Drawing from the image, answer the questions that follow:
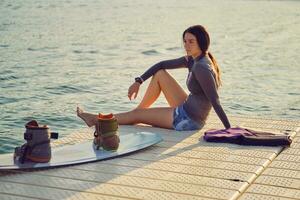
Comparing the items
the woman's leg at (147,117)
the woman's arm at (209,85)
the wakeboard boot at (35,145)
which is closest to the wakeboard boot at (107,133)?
the wakeboard boot at (35,145)

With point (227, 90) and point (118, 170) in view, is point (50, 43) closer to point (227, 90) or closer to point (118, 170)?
point (227, 90)

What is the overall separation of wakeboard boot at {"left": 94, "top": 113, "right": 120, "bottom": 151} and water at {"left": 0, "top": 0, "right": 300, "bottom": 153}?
162 inches

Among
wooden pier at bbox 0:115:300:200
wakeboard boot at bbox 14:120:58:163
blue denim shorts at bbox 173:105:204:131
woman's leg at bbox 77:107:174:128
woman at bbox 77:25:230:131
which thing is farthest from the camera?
woman's leg at bbox 77:107:174:128

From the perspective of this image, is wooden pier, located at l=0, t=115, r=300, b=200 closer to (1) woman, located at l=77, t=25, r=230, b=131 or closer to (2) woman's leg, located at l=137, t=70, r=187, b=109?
(1) woman, located at l=77, t=25, r=230, b=131

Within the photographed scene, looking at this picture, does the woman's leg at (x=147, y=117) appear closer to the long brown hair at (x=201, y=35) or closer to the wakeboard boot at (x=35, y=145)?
the long brown hair at (x=201, y=35)

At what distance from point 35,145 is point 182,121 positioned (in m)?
2.48

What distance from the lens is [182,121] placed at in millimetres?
8289

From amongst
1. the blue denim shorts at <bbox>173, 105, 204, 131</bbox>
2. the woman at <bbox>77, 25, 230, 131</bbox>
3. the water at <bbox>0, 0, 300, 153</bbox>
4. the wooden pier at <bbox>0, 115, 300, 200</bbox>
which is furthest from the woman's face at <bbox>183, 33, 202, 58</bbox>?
the water at <bbox>0, 0, 300, 153</bbox>

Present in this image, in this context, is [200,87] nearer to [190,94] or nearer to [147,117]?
[190,94]

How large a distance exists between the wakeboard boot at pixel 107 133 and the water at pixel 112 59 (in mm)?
4106

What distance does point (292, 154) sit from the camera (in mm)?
7262

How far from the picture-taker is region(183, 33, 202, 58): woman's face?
7.83 metres

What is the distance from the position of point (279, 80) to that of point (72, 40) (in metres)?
12.5

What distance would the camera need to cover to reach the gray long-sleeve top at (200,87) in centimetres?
768
